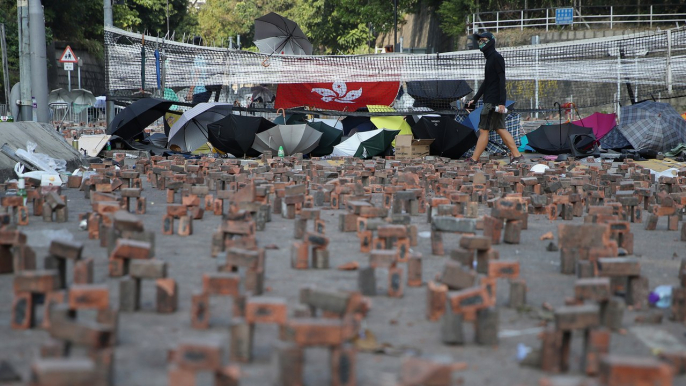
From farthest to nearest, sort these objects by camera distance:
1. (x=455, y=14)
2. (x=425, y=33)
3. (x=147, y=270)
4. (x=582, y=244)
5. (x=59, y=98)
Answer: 1. (x=425, y=33)
2. (x=455, y=14)
3. (x=59, y=98)
4. (x=582, y=244)
5. (x=147, y=270)

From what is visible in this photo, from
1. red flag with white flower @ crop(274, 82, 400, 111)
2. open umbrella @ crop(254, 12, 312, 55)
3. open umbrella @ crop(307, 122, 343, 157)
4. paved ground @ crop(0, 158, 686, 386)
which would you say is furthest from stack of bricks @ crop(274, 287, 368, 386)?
open umbrella @ crop(254, 12, 312, 55)

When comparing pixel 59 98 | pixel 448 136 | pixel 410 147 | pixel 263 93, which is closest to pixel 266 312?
pixel 410 147

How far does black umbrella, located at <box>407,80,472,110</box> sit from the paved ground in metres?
12.6

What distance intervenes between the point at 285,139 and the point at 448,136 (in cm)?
276

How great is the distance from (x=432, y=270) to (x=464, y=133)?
380 inches

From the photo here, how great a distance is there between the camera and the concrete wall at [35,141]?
30.9 ft

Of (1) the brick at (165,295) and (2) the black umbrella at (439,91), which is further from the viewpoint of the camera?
(2) the black umbrella at (439,91)

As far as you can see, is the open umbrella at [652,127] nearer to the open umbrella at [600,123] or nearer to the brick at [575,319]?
the open umbrella at [600,123]

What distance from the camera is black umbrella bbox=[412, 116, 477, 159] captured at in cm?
1427

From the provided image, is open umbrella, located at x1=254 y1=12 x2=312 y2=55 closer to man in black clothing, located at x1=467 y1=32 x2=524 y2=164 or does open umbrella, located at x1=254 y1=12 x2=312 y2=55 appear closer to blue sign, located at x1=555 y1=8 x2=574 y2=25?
man in black clothing, located at x1=467 y1=32 x2=524 y2=164

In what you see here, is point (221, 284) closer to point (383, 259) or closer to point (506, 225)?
point (383, 259)

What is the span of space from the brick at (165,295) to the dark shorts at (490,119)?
30.4 ft

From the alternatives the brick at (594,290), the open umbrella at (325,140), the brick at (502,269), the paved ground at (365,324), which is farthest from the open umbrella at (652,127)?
the brick at (594,290)

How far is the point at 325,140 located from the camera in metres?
14.7
